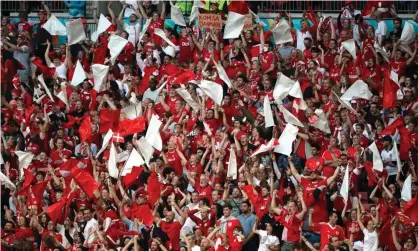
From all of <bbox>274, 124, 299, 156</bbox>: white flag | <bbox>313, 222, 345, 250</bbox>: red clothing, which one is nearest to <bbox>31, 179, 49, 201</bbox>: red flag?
<bbox>274, 124, 299, 156</bbox>: white flag

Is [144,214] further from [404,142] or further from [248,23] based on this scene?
[248,23]

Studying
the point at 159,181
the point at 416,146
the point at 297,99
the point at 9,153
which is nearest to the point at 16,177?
the point at 9,153

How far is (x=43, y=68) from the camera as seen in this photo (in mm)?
29016

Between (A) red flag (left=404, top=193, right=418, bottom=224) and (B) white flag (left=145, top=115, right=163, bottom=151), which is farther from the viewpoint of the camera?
(B) white flag (left=145, top=115, right=163, bottom=151)

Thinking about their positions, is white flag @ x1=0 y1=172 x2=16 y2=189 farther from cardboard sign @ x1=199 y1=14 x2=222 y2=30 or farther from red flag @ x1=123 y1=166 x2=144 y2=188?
cardboard sign @ x1=199 y1=14 x2=222 y2=30

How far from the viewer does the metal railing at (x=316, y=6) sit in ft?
98.6

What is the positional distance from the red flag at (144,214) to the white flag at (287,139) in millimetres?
2132

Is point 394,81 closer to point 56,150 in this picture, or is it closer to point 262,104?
point 262,104

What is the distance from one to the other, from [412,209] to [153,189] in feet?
12.5

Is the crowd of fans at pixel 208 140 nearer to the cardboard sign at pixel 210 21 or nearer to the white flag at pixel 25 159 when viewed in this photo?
the white flag at pixel 25 159

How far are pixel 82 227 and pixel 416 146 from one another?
517 cm

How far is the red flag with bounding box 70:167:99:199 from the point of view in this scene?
1007 inches

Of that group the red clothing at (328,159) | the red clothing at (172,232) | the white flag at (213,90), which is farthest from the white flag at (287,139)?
the red clothing at (172,232)

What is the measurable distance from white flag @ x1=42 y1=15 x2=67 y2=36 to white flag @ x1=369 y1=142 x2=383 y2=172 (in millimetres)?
7026
